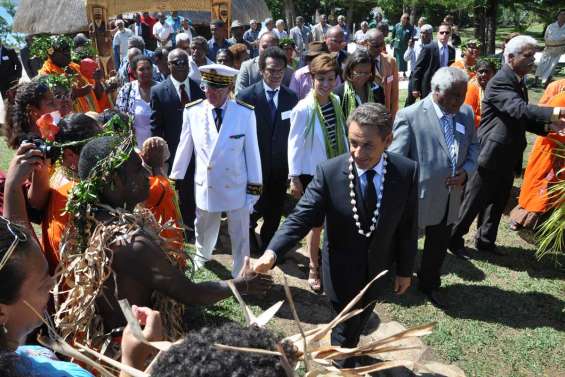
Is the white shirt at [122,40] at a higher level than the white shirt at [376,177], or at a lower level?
higher

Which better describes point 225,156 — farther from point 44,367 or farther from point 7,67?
point 7,67

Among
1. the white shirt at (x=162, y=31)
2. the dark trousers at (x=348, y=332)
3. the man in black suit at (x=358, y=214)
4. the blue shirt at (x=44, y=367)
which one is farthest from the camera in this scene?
the white shirt at (x=162, y=31)

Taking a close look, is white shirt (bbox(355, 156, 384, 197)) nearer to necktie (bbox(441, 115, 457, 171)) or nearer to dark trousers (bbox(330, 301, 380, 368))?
dark trousers (bbox(330, 301, 380, 368))

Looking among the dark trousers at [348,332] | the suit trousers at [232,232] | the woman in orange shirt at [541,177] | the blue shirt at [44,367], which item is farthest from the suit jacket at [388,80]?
the blue shirt at [44,367]

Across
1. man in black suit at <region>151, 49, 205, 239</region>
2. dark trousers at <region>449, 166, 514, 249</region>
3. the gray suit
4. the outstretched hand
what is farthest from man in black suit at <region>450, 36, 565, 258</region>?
the outstretched hand

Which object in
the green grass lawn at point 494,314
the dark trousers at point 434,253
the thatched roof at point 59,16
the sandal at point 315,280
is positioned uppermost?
the thatched roof at point 59,16

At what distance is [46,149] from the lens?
10.1ft

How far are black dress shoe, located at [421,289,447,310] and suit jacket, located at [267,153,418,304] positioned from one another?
4.92 ft

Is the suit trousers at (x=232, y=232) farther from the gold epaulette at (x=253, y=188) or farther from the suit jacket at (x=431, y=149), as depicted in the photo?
the suit jacket at (x=431, y=149)

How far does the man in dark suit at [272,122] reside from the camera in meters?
5.69

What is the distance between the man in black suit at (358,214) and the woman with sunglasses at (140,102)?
348cm

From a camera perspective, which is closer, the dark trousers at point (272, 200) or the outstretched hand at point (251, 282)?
the outstretched hand at point (251, 282)

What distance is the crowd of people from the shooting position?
243cm

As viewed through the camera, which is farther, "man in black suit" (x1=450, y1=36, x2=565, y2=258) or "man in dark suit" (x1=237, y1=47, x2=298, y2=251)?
"man in dark suit" (x1=237, y1=47, x2=298, y2=251)
